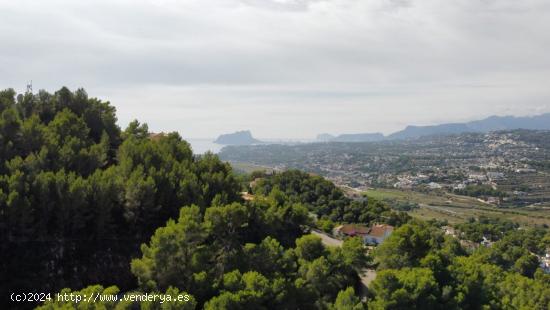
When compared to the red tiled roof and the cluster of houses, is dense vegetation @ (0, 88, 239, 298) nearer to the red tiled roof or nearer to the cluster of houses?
the cluster of houses

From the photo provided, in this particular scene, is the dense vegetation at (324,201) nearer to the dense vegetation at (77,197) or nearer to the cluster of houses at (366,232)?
the cluster of houses at (366,232)

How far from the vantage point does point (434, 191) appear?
14300 cm

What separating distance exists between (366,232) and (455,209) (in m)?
74.0

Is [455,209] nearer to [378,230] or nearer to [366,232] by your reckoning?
[378,230]

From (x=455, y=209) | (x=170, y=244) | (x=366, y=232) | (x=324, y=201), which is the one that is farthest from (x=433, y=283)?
(x=455, y=209)

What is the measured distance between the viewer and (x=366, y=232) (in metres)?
47.9

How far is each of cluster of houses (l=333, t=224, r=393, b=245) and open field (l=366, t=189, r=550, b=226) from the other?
4910cm

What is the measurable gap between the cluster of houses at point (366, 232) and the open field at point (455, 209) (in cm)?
4910

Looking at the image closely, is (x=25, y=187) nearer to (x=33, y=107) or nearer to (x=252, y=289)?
(x=252, y=289)

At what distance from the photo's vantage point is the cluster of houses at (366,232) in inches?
1807

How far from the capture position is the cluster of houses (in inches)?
1807

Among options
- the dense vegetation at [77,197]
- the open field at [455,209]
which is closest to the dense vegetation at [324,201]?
the dense vegetation at [77,197]

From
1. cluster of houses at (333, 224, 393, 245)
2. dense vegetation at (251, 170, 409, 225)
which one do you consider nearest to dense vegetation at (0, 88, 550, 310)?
cluster of houses at (333, 224, 393, 245)

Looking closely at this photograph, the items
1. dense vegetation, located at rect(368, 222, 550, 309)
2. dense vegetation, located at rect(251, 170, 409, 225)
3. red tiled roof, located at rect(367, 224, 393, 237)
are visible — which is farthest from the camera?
dense vegetation, located at rect(251, 170, 409, 225)
